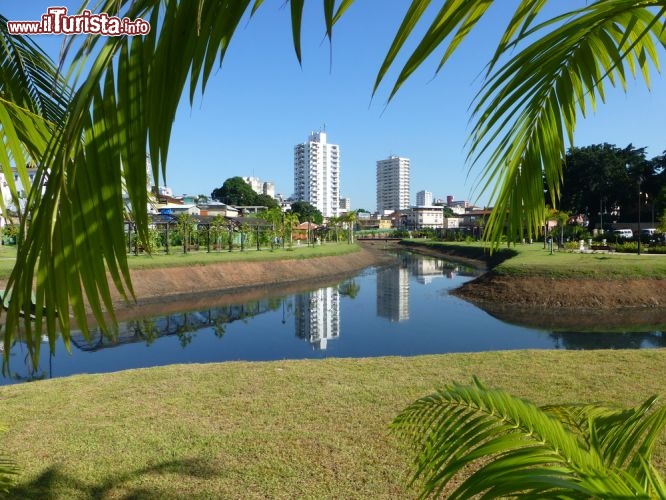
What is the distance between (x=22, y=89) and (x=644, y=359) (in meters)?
6.76

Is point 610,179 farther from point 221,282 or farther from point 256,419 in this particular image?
point 256,419

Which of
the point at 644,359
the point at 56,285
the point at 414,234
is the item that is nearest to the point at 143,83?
the point at 56,285

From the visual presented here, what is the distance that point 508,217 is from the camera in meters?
2.11

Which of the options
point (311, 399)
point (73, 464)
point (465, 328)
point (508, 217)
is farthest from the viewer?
point (465, 328)

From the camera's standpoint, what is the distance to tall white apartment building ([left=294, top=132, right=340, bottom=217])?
107 metres

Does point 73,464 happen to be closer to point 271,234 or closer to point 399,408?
point 399,408

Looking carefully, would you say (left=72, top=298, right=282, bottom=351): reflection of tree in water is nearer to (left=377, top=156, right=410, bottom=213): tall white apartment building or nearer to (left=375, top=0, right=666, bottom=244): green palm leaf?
(left=375, top=0, right=666, bottom=244): green palm leaf

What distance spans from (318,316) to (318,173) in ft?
312

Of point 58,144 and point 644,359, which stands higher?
point 58,144

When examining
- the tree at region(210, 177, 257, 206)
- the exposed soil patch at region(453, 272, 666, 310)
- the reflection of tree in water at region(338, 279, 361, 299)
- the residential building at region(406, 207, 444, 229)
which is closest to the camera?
the exposed soil patch at region(453, 272, 666, 310)

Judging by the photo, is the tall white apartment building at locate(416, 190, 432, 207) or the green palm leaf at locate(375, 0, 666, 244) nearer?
the green palm leaf at locate(375, 0, 666, 244)

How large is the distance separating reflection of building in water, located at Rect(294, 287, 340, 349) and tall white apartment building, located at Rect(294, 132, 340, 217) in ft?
289

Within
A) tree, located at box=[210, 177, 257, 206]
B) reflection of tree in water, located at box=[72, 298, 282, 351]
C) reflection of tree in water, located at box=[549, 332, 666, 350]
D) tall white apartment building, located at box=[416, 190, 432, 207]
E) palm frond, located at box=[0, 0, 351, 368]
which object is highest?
tall white apartment building, located at box=[416, 190, 432, 207]

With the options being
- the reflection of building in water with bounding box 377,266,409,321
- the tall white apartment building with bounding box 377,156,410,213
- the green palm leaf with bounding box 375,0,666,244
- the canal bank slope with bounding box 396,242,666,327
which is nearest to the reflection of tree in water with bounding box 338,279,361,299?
the reflection of building in water with bounding box 377,266,409,321
